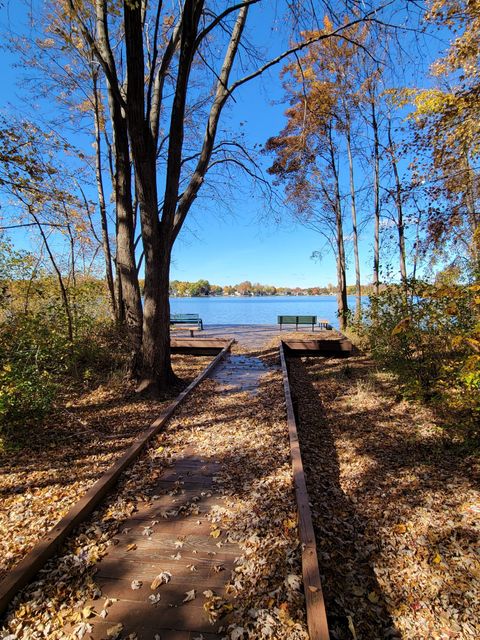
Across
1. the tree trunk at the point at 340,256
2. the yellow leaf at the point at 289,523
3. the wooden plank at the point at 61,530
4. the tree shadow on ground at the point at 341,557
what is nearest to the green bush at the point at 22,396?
the wooden plank at the point at 61,530

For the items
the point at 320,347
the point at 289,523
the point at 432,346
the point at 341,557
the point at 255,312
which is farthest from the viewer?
the point at 255,312

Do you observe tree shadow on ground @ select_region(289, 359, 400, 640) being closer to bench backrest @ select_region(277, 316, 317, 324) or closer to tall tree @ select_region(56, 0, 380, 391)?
tall tree @ select_region(56, 0, 380, 391)

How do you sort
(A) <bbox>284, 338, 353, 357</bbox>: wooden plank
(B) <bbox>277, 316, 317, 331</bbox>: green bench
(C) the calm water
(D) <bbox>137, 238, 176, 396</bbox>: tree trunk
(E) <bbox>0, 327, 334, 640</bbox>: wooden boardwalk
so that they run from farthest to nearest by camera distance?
(C) the calm water < (B) <bbox>277, 316, 317, 331</bbox>: green bench < (A) <bbox>284, 338, 353, 357</bbox>: wooden plank < (D) <bbox>137, 238, 176, 396</bbox>: tree trunk < (E) <bbox>0, 327, 334, 640</bbox>: wooden boardwalk

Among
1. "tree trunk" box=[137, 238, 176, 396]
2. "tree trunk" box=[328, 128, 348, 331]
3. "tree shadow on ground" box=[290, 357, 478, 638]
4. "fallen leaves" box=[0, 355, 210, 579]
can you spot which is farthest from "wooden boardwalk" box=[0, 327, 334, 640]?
"tree trunk" box=[328, 128, 348, 331]

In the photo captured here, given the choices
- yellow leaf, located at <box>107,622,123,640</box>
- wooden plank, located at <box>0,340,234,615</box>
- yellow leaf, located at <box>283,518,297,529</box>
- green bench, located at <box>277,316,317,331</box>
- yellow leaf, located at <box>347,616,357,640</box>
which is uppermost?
green bench, located at <box>277,316,317,331</box>

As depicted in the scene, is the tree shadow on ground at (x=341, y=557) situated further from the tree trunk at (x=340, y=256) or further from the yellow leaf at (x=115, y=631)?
the tree trunk at (x=340, y=256)

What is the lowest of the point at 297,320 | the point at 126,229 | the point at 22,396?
the point at 297,320

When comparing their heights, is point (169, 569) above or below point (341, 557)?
above

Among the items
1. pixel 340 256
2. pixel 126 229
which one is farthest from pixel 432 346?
pixel 340 256

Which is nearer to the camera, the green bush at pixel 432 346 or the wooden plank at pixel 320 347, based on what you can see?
the green bush at pixel 432 346

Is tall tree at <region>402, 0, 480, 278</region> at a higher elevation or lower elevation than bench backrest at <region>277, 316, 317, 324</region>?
higher

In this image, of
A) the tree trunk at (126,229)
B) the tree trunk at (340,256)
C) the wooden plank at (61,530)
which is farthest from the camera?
the tree trunk at (340,256)

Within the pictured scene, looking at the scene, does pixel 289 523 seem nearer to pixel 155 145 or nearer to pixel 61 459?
pixel 61 459

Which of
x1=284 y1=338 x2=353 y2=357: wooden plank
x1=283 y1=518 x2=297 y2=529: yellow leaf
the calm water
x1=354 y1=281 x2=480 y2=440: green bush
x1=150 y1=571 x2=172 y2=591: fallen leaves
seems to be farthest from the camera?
the calm water
